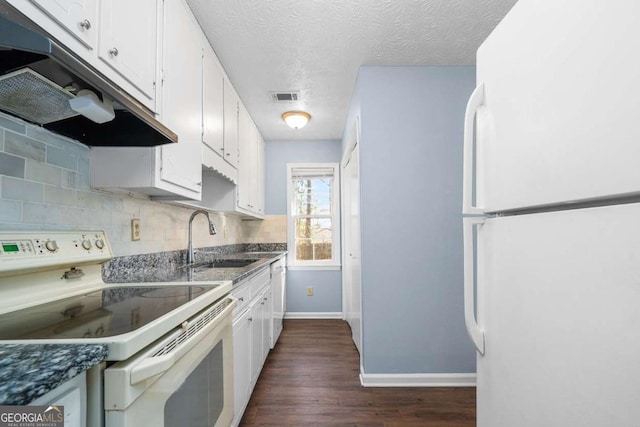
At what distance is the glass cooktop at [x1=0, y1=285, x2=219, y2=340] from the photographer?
713mm

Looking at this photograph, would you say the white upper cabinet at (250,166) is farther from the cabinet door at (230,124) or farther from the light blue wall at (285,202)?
the light blue wall at (285,202)

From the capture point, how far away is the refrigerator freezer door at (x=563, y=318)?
0.52 m

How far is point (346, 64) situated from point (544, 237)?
6.91 feet

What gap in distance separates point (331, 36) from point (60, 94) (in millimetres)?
1641

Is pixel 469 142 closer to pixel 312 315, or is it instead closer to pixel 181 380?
pixel 181 380

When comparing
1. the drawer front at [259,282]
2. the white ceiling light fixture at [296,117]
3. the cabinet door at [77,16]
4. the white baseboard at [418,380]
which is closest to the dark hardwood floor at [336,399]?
the white baseboard at [418,380]

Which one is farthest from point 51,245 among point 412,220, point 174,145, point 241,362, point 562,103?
point 412,220

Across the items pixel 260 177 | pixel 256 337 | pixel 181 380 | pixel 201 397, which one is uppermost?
pixel 260 177

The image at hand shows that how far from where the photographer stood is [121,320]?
0.82 metres

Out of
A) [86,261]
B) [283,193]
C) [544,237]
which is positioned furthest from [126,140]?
[283,193]

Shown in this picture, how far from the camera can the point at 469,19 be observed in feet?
6.23

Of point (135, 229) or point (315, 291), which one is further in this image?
point (315, 291)

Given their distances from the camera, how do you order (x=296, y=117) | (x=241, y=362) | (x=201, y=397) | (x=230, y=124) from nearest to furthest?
1. (x=201, y=397)
2. (x=241, y=362)
3. (x=230, y=124)
4. (x=296, y=117)

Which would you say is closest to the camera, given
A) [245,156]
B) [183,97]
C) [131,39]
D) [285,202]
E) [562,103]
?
[562,103]
